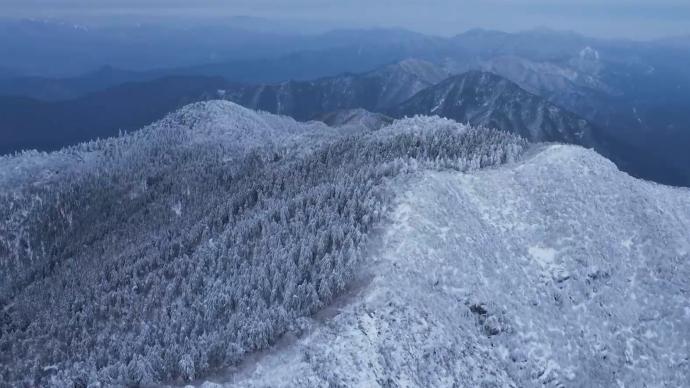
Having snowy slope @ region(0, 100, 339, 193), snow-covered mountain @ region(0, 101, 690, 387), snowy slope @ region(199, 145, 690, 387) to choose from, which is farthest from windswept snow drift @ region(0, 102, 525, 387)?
snowy slope @ region(199, 145, 690, 387)

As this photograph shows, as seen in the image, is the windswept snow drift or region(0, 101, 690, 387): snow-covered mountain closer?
region(0, 101, 690, 387): snow-covered mountain

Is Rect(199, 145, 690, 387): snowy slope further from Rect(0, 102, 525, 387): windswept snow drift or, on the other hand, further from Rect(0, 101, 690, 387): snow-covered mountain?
Rect(0, 102, 525, 387): windswept snow drift

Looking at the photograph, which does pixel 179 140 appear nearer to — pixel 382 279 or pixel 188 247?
pixel 188 247

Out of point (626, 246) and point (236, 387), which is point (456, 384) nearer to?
point (236, 387)

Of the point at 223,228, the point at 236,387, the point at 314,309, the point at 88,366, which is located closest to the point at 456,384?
the point at 314,309

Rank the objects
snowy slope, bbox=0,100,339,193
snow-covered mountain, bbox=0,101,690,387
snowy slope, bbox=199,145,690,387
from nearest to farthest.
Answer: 1. snowy slope, bbox=199,145,690,387
2. snow-covered mountain, bbox=0,101,690,387
3. snowy slope, bbox=0,100,339,193

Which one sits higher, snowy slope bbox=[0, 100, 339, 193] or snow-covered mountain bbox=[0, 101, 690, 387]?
snow-covered mountain bbox=[0, 101, 690, 387]

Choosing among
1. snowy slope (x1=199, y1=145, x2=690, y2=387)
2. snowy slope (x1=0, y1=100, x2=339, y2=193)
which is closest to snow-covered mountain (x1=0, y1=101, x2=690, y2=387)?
snowy slope (x1=199, y1=145, x2=690, y2=387)

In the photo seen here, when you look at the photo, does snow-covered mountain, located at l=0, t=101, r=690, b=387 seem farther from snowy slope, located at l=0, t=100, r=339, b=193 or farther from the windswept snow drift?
snowy slope, located at l=0, t=100, r=339, b=193

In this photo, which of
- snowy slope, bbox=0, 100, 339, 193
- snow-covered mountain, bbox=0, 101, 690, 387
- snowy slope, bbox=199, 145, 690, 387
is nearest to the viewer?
snowy slope, bbox=199, 145, 690, 387
